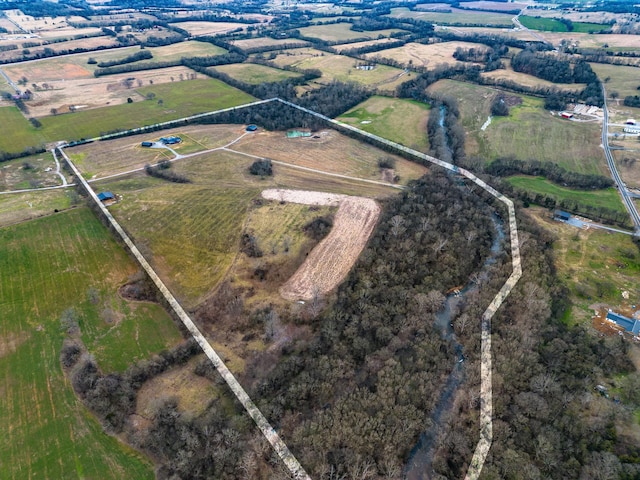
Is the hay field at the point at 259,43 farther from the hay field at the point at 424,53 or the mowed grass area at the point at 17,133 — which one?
the mowed grass area at the point at 17,133

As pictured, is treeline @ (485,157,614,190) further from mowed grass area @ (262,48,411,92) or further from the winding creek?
mowed grass area @ (262,48,411,92)

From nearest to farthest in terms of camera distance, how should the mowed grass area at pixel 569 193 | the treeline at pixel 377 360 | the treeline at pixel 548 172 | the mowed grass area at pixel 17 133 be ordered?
the treeline at pixel 377 360 → the mowed grass area at pixel 569 193 → the treeline at pixel 548 172 → the mowed grass area at pixel 17 133

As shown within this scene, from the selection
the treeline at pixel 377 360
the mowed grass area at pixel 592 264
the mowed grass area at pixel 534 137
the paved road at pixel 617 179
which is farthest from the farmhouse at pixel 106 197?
the paved road at pixel 617 179

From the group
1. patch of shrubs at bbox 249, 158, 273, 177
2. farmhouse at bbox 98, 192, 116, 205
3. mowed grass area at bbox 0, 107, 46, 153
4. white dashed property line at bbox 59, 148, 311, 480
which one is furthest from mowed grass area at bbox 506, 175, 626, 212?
mowed grass area at bbox 0, 107, 46, 153

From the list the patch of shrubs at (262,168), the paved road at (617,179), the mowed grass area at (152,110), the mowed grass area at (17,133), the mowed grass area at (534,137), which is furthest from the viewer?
the mowed grass area at (152,110)

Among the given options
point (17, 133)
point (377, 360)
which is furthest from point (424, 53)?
point (377, 360)

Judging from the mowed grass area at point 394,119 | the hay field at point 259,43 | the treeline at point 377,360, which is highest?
the hay field at point 259,43

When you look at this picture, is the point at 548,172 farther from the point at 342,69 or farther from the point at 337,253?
the point at 342,69
